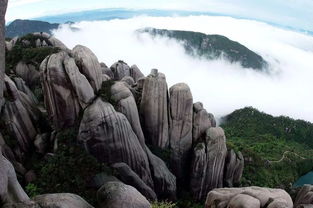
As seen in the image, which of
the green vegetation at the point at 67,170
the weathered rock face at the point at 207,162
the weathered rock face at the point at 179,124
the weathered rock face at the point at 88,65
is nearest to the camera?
the green vegetation at the point at 67,170

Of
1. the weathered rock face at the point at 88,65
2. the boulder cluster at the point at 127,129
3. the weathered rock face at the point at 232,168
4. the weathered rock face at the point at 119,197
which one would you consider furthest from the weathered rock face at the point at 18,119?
the weathered rock face at the point at 232,168

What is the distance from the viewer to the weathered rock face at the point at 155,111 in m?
38.3

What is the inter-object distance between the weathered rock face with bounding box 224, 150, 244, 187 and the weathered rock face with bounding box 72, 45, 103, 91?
16.8 meters

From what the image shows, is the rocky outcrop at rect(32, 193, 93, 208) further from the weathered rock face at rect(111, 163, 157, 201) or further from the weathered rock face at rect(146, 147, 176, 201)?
the weathered rock face at rect(146, 147, 176, 201)

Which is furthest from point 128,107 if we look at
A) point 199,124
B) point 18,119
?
point 18,119

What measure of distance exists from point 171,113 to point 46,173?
1425 cm

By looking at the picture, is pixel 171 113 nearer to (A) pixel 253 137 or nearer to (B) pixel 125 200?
(B) pixel 125 200

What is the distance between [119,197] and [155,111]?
22.7 meters

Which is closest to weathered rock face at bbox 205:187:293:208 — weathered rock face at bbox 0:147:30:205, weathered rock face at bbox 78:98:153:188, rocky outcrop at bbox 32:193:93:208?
weathered rock face at bbox 78:98:153:188

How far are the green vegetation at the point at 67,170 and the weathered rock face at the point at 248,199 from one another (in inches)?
384

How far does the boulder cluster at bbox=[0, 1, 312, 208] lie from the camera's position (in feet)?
108

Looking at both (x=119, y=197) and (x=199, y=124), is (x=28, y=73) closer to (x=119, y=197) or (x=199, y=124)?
(x=199, y=124)

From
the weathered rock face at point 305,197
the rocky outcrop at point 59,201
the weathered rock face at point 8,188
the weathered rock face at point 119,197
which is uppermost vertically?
the weathered rock face at point 8,188

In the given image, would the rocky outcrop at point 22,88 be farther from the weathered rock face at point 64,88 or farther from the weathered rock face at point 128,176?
the weathered rock face at point 128,176
